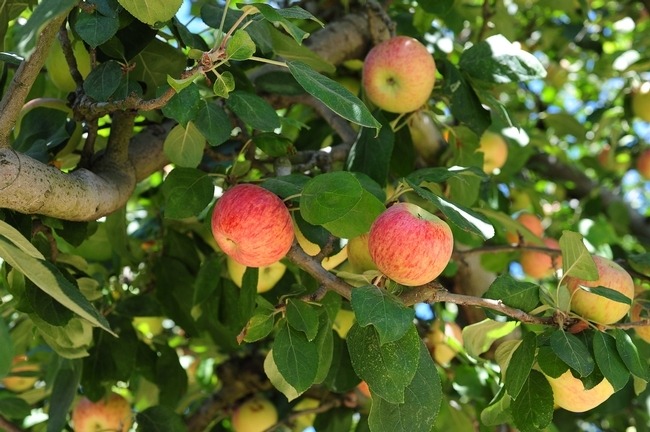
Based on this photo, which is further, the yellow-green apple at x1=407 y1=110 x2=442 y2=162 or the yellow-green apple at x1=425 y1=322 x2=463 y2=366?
the yellow-green apple at x1=425 y1=322 x2=463 y2=366

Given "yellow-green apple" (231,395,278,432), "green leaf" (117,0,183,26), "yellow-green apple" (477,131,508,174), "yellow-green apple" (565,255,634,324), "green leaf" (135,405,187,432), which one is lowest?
"yellow-green apple" (231,395,278,432)

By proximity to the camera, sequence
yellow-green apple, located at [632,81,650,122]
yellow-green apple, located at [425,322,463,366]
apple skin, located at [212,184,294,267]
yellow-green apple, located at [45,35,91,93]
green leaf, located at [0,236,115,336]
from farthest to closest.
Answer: yellow-green apple, located at [632,81,650,122], yellow-green apple, located at [425,322,463,366], yellow-green apple, located at [45,35,91,93], apple skin, located at [212,184,294,267], green leaf, located at [0,236,115,336]

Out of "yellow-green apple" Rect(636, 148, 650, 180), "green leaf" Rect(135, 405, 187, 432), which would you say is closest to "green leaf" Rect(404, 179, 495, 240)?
"green leaf" Rect(135, 405, 187, 432)

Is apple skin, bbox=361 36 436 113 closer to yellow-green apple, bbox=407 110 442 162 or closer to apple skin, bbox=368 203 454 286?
yellow-green apple, bbox=407 110 442 162

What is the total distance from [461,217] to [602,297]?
0.30 metres

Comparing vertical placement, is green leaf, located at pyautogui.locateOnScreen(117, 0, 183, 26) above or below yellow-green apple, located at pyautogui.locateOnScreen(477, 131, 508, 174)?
above

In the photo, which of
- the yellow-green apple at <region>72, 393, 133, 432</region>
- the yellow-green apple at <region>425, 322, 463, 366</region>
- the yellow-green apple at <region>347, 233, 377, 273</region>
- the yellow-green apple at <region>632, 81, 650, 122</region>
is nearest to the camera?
the yellow-green apple at <region>347, 233, 377, 273</region>

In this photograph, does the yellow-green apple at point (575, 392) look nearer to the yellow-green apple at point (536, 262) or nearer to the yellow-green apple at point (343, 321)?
the yellow-green apple at point (343, 321)

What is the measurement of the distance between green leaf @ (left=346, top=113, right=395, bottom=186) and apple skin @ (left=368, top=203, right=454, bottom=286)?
1.17 feet

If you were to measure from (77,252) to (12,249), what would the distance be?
0.87 m

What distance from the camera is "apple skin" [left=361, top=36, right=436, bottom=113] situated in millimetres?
1646

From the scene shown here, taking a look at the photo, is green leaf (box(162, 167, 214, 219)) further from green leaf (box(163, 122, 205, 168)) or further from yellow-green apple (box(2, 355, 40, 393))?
yellow-green apple (box(2, 355, 40, 393))

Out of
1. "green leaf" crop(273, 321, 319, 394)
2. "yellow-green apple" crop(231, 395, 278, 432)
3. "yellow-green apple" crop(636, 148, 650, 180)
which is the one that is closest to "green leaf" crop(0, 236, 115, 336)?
"green leaf" crop(273, 321, 319, 394)

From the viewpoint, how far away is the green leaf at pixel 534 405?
49.0 inches
